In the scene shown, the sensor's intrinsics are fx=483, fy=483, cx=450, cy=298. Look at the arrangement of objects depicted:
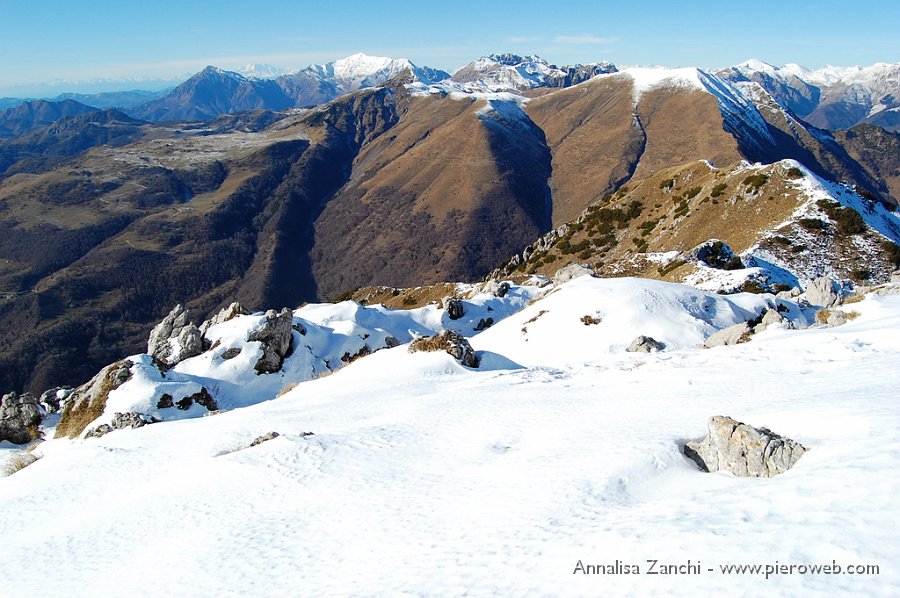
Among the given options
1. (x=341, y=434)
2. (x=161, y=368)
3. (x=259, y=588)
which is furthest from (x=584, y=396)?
(x=161, y=368)

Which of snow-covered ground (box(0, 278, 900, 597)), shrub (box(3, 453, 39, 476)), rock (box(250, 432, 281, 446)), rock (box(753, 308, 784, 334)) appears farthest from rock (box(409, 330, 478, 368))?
shrub (box(3, 453, 39, 476))

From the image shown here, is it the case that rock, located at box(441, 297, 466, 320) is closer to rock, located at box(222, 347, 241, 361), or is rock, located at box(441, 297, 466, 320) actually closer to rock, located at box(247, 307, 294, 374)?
rock, located at box(247, 307, 294, 374)

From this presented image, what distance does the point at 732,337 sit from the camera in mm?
25203

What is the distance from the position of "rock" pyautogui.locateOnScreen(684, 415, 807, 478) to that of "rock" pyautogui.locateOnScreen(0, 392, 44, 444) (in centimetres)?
4540

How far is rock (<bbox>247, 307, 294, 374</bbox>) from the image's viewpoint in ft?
137

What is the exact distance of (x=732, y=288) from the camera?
134 ft

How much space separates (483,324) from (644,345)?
2650 centimetres

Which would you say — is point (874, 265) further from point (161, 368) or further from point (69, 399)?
point (69, 399)

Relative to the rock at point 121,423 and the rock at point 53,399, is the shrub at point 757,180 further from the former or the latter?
the rock at point 53,399

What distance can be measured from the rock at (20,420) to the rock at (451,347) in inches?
1224

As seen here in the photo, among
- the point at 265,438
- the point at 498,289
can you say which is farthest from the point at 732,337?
the point at 498,289

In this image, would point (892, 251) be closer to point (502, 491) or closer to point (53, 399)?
point (502, 491)

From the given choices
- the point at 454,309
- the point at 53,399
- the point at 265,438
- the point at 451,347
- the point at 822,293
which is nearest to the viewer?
the point at 265,438

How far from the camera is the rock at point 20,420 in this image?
36.5 meters
